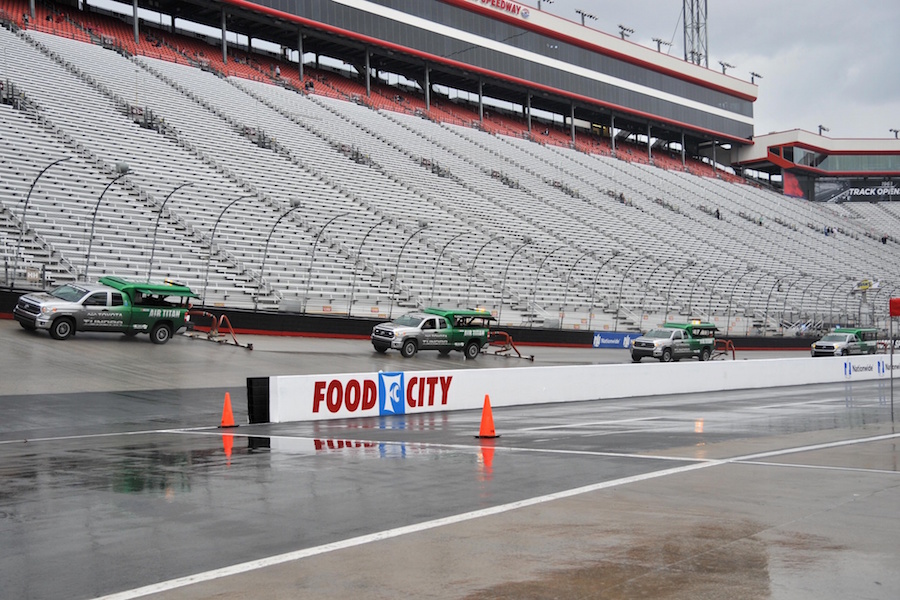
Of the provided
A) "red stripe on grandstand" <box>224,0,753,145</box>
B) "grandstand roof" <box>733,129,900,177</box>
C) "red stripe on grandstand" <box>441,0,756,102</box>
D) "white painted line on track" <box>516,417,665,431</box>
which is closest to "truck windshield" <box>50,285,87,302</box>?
"white painted line on track" <box>516,417,665,431</box>

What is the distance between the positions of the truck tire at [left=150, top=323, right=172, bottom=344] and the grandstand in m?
3.83

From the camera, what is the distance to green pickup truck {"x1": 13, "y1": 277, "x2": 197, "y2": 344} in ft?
84.9

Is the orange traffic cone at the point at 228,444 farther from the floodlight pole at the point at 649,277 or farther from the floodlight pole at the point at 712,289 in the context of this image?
the floodlight pole at the point at 712,289

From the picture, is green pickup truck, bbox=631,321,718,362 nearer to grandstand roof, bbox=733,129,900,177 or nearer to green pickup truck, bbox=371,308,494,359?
green pickup truck, bbox=371,308,494,359

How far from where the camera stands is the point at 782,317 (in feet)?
178

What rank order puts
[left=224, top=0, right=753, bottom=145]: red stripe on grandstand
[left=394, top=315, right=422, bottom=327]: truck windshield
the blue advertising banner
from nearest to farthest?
[left=394, top=315, right=422, bottom=327]: truck windshield, the blue advertising banner, [left=224, top=0, right=753, bottom=145]: red stripe on grandstand

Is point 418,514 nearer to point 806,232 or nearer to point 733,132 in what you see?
point 806,232

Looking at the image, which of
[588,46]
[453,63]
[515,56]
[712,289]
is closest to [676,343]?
[712,289]

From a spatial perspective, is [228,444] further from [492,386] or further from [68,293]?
[68,293]

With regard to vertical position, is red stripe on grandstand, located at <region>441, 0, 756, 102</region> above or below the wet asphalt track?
above

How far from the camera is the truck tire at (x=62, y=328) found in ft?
85.0

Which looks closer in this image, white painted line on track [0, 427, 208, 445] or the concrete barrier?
white painted line on track [0, 427, 208, 445]

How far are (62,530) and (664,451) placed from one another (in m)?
8.19

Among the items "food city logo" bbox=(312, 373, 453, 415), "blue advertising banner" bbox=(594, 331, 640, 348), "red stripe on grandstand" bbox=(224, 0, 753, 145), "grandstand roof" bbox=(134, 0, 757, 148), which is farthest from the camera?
"grandstand roof" bbox=(134, 0, 757, 148)
